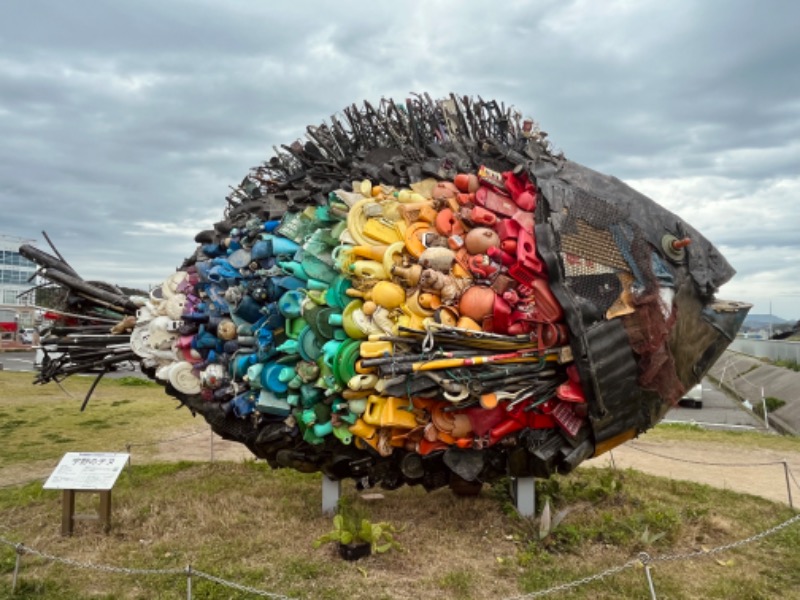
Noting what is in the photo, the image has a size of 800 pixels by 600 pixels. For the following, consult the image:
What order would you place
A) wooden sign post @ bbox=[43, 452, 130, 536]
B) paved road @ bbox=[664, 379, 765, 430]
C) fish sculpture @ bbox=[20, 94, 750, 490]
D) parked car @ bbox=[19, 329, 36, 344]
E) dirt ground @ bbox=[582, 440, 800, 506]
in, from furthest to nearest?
parked car @ bbox=[19, 329, 36, 344]
paved road @ bbox=[664, 379, 765, 430]
dirt ground @ bbox=[582, 440, 800, 506]
wooden sign post @ bbox=[43, 452, 130, 536]
fish sculpture @ bbox=[20, 94, 750, 490]

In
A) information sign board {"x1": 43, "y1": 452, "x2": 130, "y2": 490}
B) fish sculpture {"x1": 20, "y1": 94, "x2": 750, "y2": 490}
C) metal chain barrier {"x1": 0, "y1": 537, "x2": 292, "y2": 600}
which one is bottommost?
metal chain barrier {"x1": 0, "y1": 537, "x2": 292, "y2": 600}

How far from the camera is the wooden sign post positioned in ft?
20.5

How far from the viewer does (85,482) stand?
6.31m

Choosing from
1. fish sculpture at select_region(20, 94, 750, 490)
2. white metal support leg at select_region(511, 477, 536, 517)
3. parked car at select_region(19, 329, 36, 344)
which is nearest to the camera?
fish sculpture at select_region(20, 94, 750, 490)

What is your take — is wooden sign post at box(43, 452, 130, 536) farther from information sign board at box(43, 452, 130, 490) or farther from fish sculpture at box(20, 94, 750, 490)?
fish sculpture at box(20, 94, 750, 490)

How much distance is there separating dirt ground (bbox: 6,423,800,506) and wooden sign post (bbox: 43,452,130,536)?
3255 mm

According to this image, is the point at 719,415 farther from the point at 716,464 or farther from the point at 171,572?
the point at 171,572

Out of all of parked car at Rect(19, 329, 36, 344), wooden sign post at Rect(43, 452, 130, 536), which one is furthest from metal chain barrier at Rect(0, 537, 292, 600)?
parked car at Rect(19, 329, 36, 344)

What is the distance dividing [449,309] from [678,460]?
6.99m

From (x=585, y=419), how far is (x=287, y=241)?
288 cm

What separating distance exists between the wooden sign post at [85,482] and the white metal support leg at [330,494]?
2102mm

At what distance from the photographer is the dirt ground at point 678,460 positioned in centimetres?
888

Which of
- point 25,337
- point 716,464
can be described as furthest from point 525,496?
point 25,337

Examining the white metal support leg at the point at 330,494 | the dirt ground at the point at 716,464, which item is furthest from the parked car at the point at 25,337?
the white metal support leg at the point at 330,494
